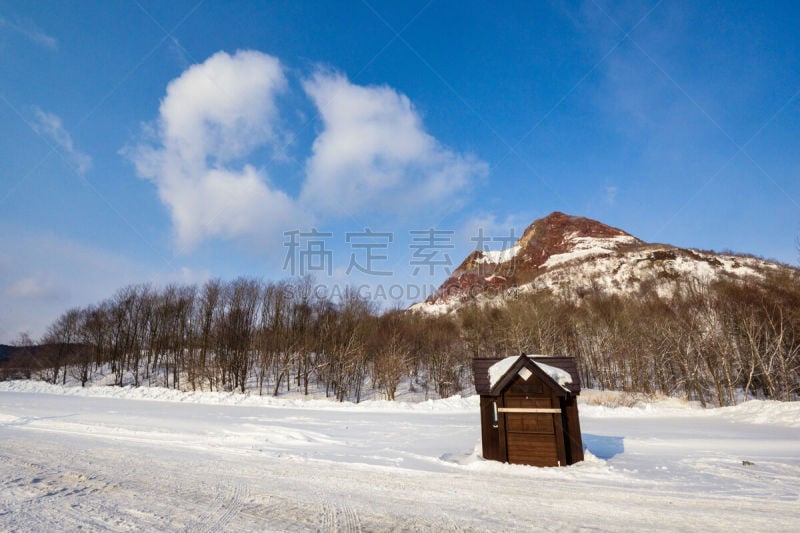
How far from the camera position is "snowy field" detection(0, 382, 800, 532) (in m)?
5.25

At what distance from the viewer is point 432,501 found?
6.34m

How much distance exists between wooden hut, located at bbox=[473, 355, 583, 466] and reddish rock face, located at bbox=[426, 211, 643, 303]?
82800mm

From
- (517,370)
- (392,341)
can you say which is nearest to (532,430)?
(517,370)

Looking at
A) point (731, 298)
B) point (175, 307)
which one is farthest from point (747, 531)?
point (175, 307)

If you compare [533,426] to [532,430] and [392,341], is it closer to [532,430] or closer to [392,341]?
[532,430]

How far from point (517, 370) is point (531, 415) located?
1.31m

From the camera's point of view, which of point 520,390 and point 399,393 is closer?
point 520,390

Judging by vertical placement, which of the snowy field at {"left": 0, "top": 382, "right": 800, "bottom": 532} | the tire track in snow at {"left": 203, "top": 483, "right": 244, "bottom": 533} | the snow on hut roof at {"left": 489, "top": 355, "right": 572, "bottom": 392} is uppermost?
the snow on hut roof at {"left": 489, "top": 355, "right": 572, "bottom": 392}

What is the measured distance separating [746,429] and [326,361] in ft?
114

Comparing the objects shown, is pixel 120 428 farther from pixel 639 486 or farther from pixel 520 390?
pixel 639 486

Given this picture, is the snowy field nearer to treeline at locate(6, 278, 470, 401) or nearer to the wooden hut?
the wooden hut

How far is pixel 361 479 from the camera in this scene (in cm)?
785

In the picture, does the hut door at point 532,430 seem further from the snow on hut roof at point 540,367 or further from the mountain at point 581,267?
the mountain at point 581,267

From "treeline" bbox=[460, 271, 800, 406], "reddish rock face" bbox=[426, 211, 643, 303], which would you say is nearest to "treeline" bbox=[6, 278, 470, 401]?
"treeline" bbox=[460, 271, 800, 406]
